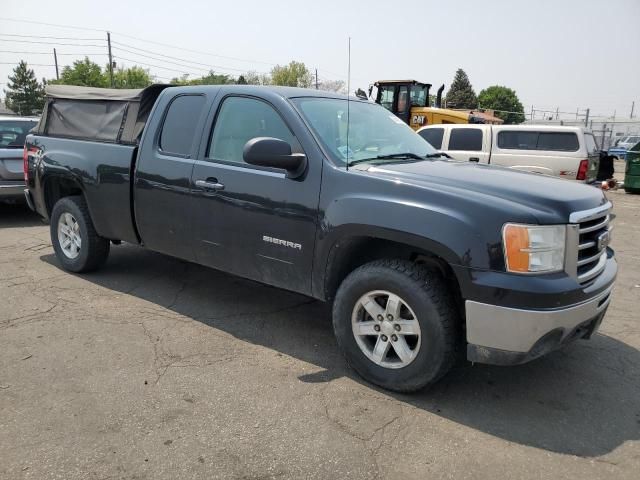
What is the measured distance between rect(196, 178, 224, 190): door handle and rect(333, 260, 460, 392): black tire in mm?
1305

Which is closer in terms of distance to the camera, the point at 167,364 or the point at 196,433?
the point at 196,433

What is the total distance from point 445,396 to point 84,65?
224 ft

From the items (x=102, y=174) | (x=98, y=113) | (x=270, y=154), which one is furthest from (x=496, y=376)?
(x=98, y=113)

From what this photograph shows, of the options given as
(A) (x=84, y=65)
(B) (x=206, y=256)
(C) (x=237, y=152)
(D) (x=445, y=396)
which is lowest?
(D) (x=445, y=396)

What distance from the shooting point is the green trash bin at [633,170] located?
576 inches

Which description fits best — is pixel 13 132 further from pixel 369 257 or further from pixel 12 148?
pixel 369 257

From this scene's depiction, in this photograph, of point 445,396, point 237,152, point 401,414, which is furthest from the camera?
point 237,152

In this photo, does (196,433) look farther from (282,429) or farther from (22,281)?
(22,281)

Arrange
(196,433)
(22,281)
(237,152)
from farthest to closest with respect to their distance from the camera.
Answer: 1. (22,281)
2. (237,152)
3. (196,433)

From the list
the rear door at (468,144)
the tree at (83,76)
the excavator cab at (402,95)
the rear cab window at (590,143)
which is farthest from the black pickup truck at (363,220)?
the tree at (83,76)

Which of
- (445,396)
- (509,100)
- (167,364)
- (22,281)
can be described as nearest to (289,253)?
(167,364)

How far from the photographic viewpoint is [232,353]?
12.8 ft

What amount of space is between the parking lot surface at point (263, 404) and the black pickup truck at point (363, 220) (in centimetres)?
40

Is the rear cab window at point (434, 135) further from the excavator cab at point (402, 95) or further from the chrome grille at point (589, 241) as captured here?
the chrome grille at point (589, 241)
